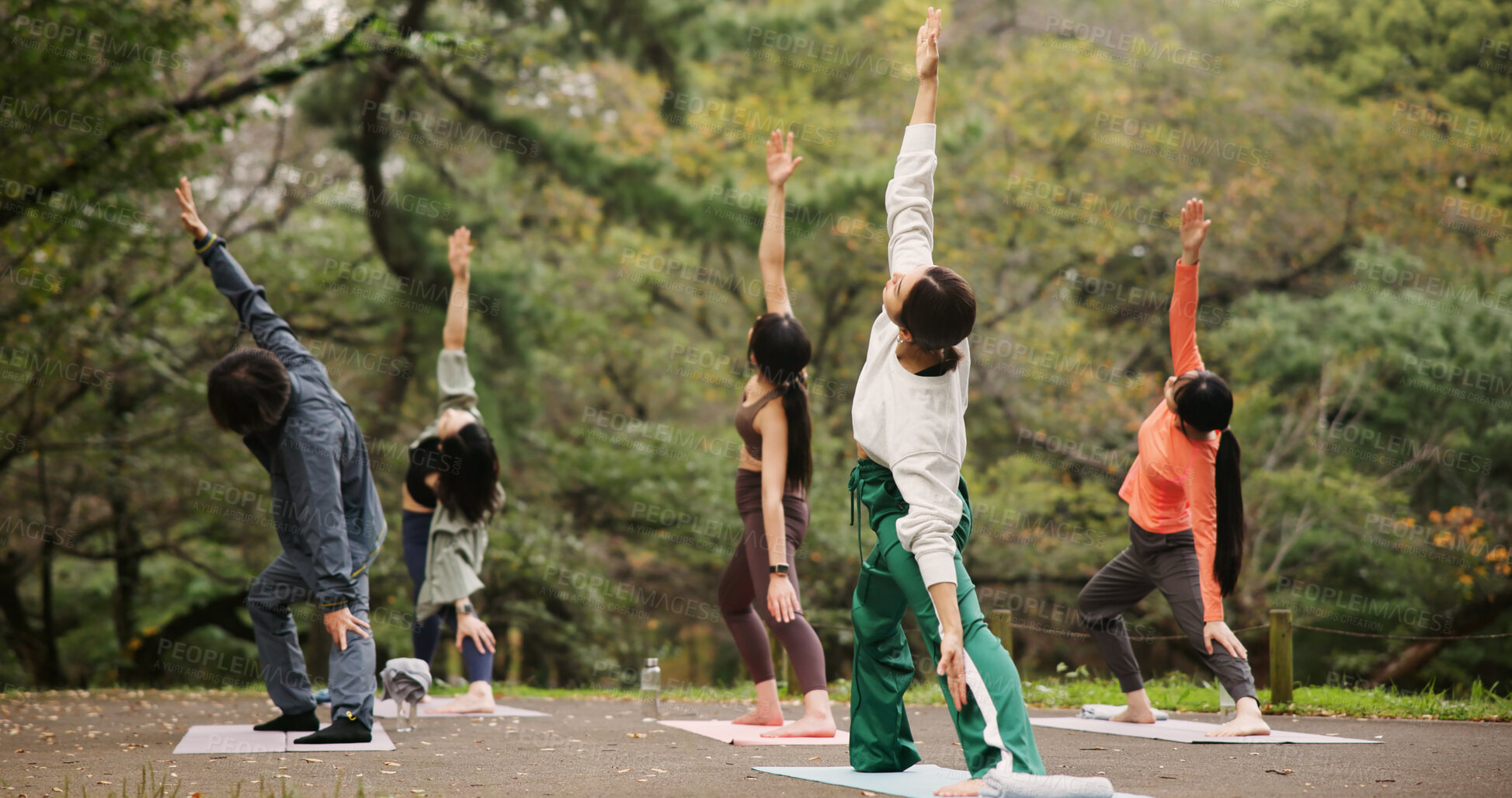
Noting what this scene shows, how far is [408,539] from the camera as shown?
6.89m

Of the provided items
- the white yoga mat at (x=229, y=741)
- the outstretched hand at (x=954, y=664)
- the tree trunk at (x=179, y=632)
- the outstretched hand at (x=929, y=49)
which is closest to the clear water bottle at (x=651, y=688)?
the white yoga mat at (x=229, y=741)

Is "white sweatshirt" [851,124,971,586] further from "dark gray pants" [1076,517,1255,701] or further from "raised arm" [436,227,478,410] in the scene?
"raised arm" [436,227,478,410]

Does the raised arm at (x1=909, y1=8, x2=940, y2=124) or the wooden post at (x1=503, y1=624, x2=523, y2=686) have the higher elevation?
the raised arm at (x1=909, y1=8, x2=940, y2=124)

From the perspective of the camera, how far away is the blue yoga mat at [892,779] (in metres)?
3.48

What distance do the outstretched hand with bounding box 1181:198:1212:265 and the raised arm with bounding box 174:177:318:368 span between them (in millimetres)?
4052

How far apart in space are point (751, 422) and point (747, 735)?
1463 millimetres

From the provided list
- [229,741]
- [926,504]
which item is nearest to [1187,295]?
[926,504]

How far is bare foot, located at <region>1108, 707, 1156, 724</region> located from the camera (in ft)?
19.1

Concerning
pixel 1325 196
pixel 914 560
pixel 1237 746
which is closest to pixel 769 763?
pixel 914 560

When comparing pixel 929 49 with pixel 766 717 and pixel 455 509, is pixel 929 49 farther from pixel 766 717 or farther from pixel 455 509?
pixel 455 509

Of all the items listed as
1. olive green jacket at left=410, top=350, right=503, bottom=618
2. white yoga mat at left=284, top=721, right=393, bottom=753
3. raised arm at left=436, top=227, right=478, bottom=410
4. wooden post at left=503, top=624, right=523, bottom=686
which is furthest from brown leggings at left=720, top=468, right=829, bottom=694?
wooden post at left=503, top=624, right=523, bottom=686

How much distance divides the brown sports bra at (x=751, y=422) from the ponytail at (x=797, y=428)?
64mm

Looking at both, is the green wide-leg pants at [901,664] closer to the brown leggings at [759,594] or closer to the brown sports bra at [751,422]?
the brown leggings at [759,594]

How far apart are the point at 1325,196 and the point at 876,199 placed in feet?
21.0
